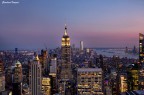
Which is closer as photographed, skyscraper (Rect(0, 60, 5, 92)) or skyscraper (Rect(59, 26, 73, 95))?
skyscraper (Rect(0, 60, 5, 92))

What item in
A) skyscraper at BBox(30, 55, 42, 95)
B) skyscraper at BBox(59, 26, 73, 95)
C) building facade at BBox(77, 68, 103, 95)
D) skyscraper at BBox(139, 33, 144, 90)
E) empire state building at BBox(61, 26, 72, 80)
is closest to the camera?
building facade at BBox(77, 68, 103, 95)

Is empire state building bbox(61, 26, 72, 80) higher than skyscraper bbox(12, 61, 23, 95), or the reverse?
empire state building bbox(61, 26, 72, 80)

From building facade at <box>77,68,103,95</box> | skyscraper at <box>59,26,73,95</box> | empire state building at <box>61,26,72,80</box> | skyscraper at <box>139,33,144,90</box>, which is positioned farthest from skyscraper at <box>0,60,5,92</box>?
skyscraper at <box>139,33,144,90</box>

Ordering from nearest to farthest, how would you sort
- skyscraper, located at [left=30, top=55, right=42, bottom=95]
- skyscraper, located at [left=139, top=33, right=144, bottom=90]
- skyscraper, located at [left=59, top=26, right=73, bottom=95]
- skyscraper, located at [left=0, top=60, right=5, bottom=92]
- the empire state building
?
skyscraper, located at [left=0, top=60, right=5, bottom=92] → skyscraper, located at [left=139, top=33, right=144, bottom=90] → skyscraper, located at [left=30, top=55, right=42, bottom=95] → skyscraper, located at [left=59, top=26, right=73, bottom=95] → the empire state building

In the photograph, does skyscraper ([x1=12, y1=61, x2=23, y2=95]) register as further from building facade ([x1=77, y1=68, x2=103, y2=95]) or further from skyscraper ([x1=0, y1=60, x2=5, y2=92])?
building facade ([x1=77, y1=68, x2=103, y2=95])

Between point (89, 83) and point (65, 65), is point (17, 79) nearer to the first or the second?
point (89, 83)

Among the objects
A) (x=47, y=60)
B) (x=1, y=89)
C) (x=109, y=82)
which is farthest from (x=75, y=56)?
(x=1, y=89)

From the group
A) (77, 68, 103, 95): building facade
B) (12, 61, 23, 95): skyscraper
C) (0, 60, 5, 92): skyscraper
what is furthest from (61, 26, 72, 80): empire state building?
(77, 68, 103, 95): building facade
